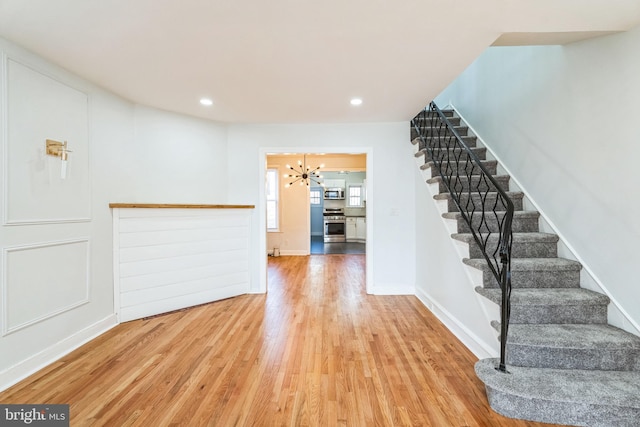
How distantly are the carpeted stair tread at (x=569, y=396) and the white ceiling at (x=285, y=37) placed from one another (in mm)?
2246

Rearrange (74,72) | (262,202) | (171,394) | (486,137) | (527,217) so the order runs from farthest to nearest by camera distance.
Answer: (262,202)
(486,137)
(527,217)
(74,72)
(171,394)

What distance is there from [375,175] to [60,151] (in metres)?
3.39

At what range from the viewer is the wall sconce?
7.30 ft

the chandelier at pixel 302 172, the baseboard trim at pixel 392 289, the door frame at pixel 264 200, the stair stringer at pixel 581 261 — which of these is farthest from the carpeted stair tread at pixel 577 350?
the chandelier at pixel 302 172

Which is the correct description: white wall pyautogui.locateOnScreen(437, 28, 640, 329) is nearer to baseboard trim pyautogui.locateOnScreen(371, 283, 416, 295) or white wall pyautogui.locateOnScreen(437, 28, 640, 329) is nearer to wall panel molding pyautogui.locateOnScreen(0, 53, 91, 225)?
baseboard trim pyautogui.locateOnScreen(371, 283, 416, 295)

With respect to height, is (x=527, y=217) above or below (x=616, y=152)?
below

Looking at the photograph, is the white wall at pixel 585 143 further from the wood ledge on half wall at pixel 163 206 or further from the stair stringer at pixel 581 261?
the wood ledge on half wall at pixel 163 206

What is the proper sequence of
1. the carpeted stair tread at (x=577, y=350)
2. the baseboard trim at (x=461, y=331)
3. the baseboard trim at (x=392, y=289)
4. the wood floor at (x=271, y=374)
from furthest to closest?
1. the baseboard trim at (x=392, y=289)
2. the baseboard trim at (x=461, y=331)
3. the carpeted stair tread at (x=577, y=350)
4. the wood floor at (x=271, y=374)

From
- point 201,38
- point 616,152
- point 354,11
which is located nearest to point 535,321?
point 616,152

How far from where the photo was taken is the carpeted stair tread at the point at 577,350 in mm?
1783

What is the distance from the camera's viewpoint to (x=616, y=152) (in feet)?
6.58

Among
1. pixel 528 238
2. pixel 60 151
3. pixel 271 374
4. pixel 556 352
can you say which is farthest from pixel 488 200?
pixel 60 151

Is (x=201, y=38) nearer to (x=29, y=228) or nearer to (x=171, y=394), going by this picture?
(x=29, y=228)

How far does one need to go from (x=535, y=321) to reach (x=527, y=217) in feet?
3.73
